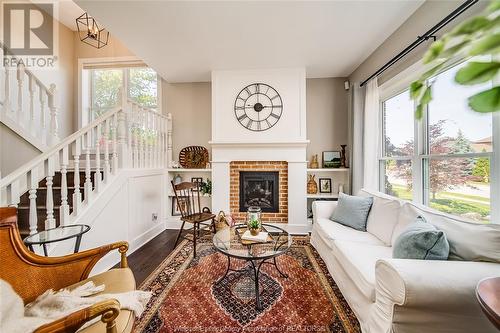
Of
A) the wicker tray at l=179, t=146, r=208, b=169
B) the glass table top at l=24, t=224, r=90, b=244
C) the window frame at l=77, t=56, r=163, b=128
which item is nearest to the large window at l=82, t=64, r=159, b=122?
the window frame at l=77, t=56, r=163, b=128

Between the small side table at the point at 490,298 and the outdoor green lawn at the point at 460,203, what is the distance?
0.99 m

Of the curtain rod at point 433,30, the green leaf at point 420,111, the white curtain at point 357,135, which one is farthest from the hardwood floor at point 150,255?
the curtain rod at point 433,30

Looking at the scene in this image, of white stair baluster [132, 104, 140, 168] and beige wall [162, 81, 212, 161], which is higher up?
beige wall [162, 81, 212, 161]

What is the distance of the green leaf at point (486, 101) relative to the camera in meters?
0.40

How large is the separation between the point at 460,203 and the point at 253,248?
1827mm

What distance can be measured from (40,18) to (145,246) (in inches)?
155

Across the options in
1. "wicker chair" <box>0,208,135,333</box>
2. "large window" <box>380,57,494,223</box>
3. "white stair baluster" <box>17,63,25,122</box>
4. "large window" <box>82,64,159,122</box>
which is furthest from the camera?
"large window" <box>82,64,159,122</box>

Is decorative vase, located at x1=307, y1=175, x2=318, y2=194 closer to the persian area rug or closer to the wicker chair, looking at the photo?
the persian area rug

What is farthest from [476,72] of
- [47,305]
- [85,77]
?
[85,77]

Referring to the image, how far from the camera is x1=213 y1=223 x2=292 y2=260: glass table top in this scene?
1.80 metres

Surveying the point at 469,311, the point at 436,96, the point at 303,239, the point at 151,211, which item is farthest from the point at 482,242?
the point at 151,211

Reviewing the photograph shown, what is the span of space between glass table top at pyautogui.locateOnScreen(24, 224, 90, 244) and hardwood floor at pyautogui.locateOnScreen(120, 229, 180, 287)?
76cm

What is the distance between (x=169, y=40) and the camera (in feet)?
8.77

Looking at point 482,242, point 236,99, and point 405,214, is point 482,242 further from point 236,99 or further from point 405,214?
point 236,99
